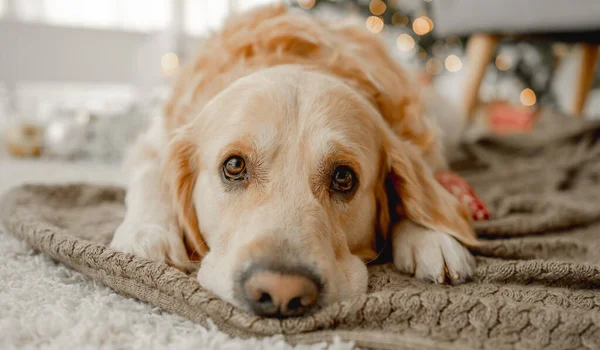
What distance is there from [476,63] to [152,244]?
375 cm

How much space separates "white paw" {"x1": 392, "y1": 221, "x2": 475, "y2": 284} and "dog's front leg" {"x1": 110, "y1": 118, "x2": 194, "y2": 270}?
680mm

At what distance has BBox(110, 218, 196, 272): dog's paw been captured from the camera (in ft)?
4.56

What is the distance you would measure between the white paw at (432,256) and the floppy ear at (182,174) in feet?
2.34

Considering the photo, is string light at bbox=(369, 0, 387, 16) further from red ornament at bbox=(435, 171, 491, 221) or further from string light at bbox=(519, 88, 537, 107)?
red ornament at bbox=(435, 171, 491, 221)

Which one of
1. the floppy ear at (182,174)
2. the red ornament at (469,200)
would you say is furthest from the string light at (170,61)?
the red ornament at (469,200)

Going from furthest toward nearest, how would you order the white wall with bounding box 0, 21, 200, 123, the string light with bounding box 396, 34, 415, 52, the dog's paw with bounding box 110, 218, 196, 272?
the string light with bounding box 396, 34, 415, 52
the white wall with bounding box 0, 21, 200, 123
the dog's paw with bounding box 110, 218, 196, 272

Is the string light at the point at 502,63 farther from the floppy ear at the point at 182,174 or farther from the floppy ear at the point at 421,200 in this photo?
the floppy ear at the point at 182,174

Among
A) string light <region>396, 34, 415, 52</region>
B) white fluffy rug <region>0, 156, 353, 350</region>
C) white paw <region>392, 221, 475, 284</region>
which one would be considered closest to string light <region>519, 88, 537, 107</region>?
string light <region>396, 34, 415, 52</region>

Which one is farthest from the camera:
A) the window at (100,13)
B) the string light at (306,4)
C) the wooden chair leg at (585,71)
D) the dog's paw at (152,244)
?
the window at (100,13)

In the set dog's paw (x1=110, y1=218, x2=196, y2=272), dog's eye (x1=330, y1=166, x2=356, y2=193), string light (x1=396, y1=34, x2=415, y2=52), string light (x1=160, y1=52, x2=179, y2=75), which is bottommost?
dog's paw (x1=110, y1=218, x2=196, y2=272)

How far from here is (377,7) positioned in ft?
20.4

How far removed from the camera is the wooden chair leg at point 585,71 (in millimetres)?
4875

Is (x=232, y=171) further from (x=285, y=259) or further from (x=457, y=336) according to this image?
(x=457, y=336)

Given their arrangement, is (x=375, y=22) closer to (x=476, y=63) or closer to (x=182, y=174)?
(x=476, y=63)
